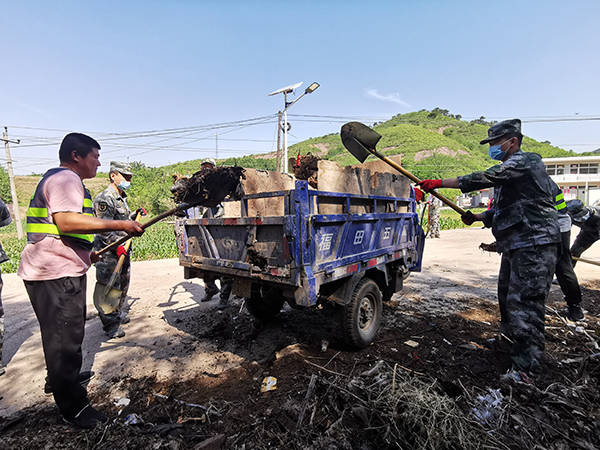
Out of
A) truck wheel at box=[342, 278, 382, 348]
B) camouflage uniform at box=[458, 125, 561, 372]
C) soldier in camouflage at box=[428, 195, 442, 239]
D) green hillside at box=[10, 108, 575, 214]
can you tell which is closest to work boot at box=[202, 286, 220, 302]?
truck wheel at box=[342, 278, 382, 348]

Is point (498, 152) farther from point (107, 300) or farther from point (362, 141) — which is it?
point (107, 300)

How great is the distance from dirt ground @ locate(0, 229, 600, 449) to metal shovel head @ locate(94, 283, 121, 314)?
425 millimetres

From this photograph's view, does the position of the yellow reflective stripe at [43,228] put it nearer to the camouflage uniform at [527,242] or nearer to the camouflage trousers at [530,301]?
the camouflage uniform at [527,242]

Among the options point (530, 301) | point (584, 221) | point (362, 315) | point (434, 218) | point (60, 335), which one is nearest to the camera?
point (60, 335)

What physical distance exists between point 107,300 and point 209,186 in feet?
7.49

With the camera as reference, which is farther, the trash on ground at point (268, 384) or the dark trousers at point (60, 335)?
the trash on ground at point (268, 384)

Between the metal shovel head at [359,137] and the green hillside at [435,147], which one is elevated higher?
the green hillside at [435,147]

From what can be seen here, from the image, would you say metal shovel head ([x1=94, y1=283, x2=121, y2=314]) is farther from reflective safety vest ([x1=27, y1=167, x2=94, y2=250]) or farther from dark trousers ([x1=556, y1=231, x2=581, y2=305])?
dark trousers ([x1=556, y1=231, x2=581, y2=305])

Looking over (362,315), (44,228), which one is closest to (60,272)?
(44,228)

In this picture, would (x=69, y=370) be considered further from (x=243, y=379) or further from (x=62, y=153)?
(x=62, y=153)

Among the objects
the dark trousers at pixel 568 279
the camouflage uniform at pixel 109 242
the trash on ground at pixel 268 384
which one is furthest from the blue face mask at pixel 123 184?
the dark trousers at pixel 568 279

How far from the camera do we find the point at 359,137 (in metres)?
3.64

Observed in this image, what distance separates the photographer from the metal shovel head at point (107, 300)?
375 centimetres

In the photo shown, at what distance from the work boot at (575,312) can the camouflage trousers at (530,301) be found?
2081mm
